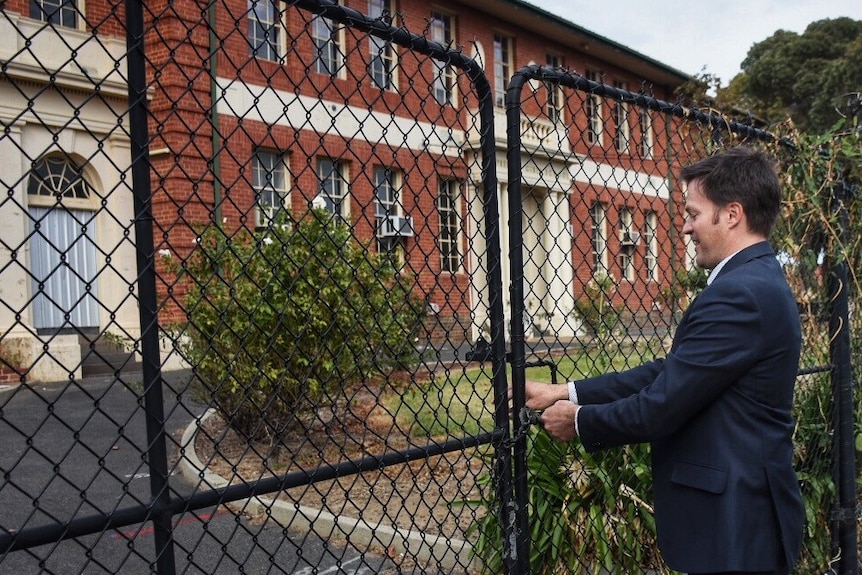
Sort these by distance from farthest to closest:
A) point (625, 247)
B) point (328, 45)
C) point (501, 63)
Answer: point (501, 63) < point (328, 45) < point (625, 247)

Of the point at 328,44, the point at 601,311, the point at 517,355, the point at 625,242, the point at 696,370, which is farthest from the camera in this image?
the point at 601,311

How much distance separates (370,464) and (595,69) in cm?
2388

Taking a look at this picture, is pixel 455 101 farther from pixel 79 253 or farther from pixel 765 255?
pixel 765 255

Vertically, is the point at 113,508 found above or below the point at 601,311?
below

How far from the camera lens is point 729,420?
2.46 m

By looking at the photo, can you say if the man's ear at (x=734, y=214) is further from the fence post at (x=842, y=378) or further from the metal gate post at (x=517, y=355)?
the fence post at (x=842, y=378)

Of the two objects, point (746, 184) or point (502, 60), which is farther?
point (502, 60)

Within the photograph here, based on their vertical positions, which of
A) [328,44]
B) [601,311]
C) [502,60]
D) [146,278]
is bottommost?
[601,311]

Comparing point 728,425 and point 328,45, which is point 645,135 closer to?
point 728,425

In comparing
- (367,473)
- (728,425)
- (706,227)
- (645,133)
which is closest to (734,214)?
(706,227)

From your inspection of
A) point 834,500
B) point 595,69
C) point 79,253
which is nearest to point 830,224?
point 834,500

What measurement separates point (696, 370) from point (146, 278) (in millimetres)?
1593

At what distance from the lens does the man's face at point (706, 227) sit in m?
2.67

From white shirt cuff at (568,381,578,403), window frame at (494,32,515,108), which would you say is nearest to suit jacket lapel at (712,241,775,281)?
white shirt cuff at (568,381,578,403)
